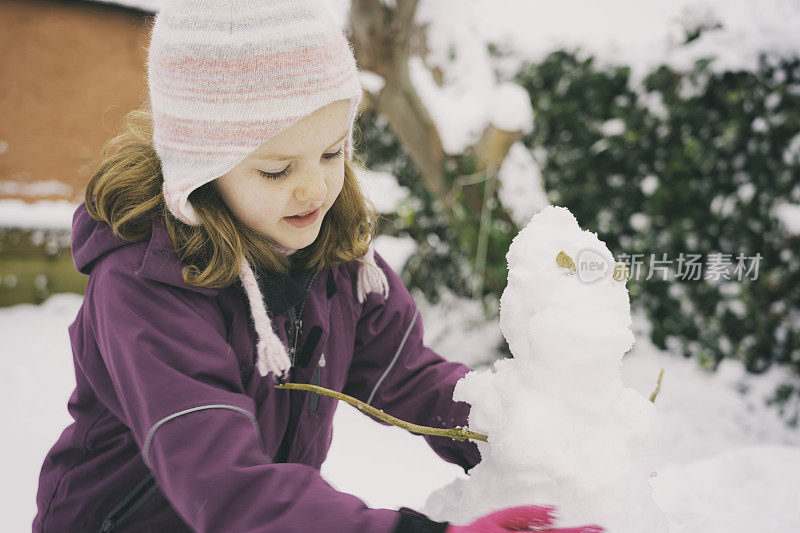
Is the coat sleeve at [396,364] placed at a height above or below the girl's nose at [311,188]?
below

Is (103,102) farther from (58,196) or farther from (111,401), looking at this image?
(111,401)

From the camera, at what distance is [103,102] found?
6.86 meters

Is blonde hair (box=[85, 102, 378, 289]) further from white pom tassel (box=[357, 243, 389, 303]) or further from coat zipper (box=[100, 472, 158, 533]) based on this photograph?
coat zipper (box=[100, 472, 158, 533])

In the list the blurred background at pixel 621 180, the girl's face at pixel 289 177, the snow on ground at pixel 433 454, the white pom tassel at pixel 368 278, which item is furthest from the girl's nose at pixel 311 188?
the blurred background at pixel 621 180

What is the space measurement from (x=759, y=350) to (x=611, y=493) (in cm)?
266

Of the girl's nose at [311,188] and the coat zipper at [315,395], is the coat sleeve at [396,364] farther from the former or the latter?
the girl's nose at [311,188]

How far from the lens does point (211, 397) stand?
895 millimetres

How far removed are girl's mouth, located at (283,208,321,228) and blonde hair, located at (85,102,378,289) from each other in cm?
Answer: 7

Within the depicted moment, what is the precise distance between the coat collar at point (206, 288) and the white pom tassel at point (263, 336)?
0.15ft

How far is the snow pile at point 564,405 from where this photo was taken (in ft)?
2.92

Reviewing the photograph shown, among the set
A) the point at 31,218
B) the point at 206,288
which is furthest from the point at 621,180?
the point at 31,218

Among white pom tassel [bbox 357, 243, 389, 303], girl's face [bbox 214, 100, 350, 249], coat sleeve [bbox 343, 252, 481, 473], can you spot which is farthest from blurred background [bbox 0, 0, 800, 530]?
girl's face [bbox 214, 100, 350, 249]

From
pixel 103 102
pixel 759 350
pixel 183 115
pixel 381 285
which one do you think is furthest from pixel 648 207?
pixel 103 102

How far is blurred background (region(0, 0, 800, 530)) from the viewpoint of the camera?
9.47 ft
